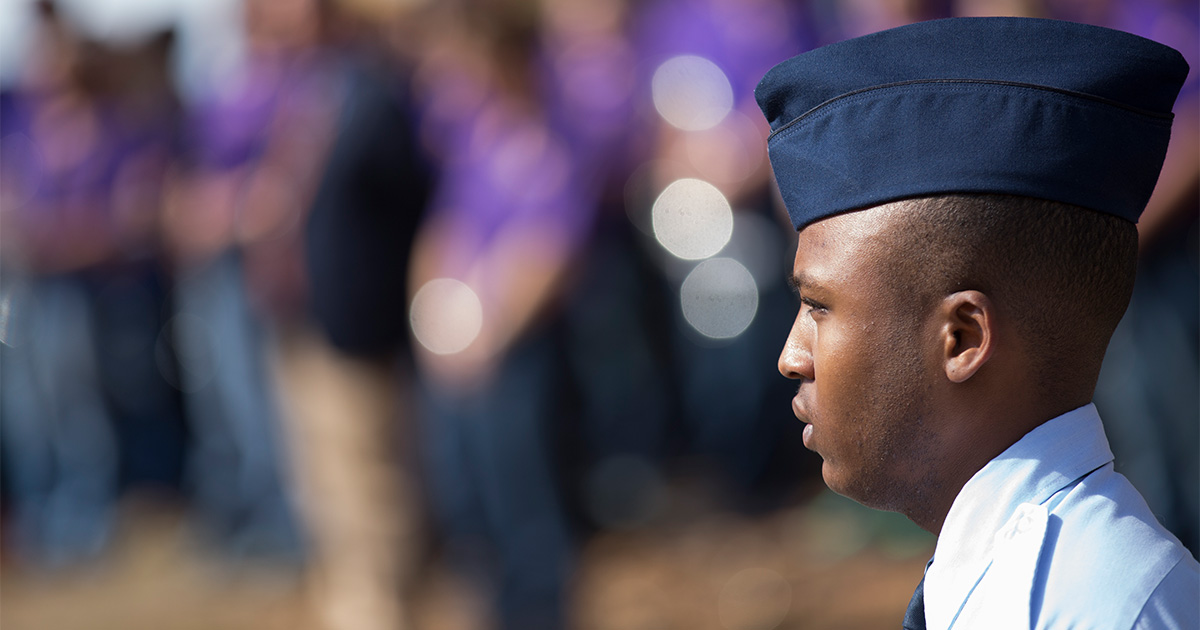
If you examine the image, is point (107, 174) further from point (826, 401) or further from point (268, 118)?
point (826, 401)

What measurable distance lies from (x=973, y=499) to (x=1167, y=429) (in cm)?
284

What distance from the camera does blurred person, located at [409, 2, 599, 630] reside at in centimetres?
374

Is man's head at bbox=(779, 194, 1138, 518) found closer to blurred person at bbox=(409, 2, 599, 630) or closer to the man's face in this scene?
the man's face

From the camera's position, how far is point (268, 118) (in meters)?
5.14

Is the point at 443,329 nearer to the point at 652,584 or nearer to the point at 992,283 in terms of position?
the point at 652,584

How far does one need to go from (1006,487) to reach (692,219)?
3.72m

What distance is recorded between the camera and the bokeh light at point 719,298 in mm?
4961

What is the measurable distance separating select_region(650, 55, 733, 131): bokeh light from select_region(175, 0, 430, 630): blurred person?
1.10 metres

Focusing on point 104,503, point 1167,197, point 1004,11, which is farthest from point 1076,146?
point 104,503

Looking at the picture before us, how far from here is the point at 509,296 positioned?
3.84 meters

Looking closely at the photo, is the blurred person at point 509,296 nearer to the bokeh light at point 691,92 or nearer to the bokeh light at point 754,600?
the bokeh light at point 691,92

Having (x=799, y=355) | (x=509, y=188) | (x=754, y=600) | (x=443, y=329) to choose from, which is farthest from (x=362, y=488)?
(x=799, y=355)

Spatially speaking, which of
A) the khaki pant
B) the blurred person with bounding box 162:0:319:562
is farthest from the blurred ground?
the blurred person with bounding box 162:0:319:562

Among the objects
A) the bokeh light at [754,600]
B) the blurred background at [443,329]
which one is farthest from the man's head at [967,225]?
the bokeh light at [754,600]
